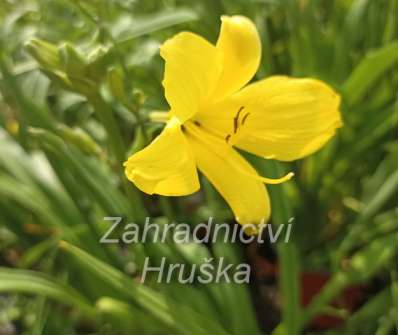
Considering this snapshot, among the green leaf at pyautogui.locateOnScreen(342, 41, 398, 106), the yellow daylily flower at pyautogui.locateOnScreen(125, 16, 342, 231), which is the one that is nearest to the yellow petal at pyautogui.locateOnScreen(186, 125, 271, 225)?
the yellow daylily flower at pyautogui.locateOnScreen(125, 16, 342, 231)

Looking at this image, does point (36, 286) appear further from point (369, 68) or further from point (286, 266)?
point (369, 68)

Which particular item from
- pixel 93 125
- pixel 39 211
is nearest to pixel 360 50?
pixel 93 125

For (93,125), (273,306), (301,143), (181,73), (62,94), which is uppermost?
(181,73)

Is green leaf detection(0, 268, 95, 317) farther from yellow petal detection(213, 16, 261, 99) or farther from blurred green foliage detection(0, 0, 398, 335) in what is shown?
yellow petal detection(213, 16, 261, 99)

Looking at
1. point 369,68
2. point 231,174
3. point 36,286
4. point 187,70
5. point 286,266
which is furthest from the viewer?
point 369,68

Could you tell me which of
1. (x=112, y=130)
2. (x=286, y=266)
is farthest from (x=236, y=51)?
(x=286, y=266)

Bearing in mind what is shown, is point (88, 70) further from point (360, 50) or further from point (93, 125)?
point (360, 50)

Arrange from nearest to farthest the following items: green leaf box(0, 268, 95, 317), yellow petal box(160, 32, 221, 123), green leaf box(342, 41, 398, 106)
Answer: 1. yellow petal box(160, 32, 221, 123)
2. green leaf box(0, 268, 95, 317)
3. green leaf box(342, 41, 398, 106)
